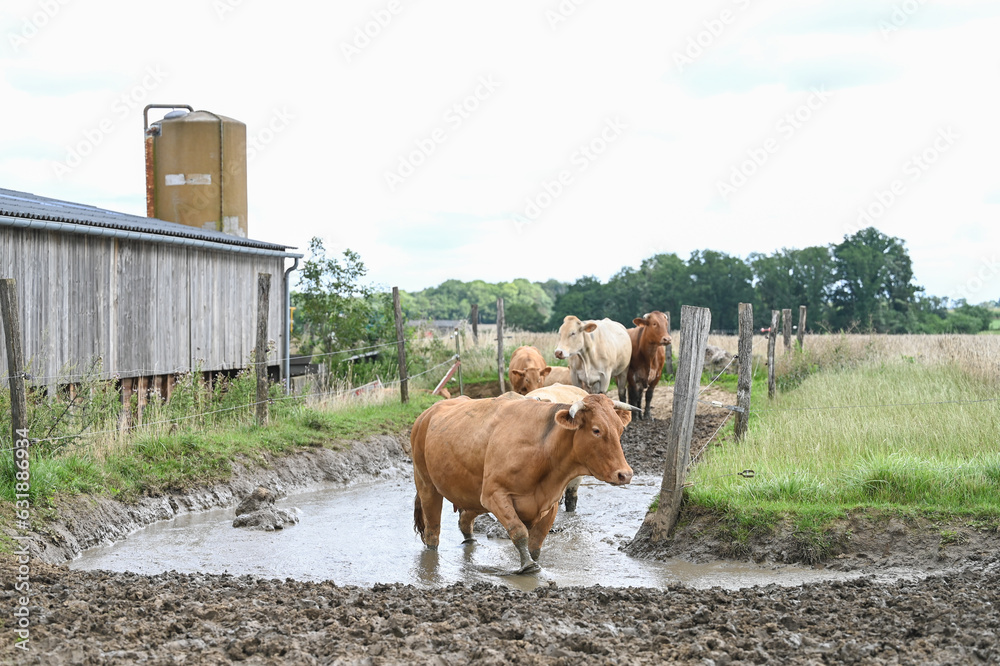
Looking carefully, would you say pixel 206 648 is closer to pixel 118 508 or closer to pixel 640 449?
pixel 118 508

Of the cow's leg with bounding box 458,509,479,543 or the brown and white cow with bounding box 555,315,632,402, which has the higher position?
the brown and white cow with bounding box 555,315,632,402

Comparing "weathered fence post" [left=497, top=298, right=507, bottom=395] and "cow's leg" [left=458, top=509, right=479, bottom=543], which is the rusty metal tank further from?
"cow's leg" [left=458, top=509, right=479, bottom=543]

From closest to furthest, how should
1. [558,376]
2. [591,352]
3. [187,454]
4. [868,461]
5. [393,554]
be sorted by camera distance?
[393,554] → [868,461] → [187,454] → [591,352] → [558,376]

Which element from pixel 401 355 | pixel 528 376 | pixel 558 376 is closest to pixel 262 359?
pixel 401 355

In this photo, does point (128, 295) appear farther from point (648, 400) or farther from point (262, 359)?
point (648, 400)

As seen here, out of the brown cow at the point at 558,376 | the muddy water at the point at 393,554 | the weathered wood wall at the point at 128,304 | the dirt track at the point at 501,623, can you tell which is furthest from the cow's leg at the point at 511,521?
the brown cow at the point at 558,376

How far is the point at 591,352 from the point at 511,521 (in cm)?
1000

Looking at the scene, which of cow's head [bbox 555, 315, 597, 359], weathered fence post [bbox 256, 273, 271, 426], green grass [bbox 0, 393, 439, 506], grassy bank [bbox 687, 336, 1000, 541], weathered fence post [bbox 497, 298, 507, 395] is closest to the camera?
grassy bank [bbox 687, 336, 1000, 541]

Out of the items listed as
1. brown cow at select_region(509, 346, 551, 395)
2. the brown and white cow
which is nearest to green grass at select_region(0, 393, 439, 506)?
brown cow at select_region(509, 346, 551, 395)

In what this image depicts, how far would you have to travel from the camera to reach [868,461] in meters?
9.24

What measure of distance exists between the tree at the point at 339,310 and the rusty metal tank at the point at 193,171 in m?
2.27

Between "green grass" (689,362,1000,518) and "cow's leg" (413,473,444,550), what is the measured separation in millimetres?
2423

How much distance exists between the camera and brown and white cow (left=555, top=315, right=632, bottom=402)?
56.0ft

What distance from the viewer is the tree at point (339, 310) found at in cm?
2205
